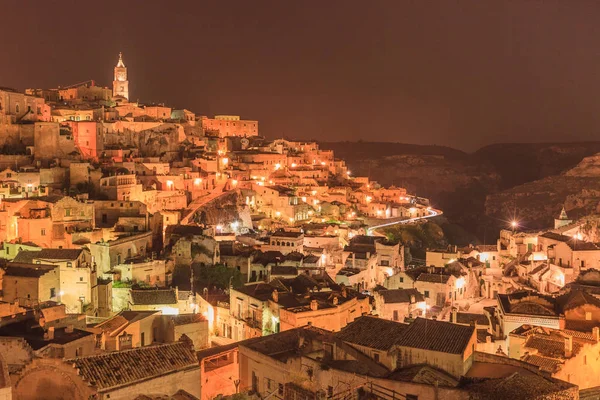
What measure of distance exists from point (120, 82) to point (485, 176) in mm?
93394

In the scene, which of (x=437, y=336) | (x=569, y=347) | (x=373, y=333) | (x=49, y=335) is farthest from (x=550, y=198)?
(x=49, y=335)

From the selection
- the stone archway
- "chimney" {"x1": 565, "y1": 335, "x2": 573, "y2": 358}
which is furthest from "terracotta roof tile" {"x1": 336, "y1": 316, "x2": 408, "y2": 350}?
the stone archway

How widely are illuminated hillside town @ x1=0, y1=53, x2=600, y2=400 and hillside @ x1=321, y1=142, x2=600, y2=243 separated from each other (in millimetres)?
35651

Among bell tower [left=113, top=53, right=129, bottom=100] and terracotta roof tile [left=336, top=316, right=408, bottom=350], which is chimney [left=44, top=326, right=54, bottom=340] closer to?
terracotta roof tile [left=336, top=316, right=408, bottom=350]

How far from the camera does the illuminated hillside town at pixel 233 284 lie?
1259 centimetres

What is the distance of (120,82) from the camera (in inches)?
2731

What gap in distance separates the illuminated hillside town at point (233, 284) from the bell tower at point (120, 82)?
9.59m

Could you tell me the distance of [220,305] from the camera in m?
24.2

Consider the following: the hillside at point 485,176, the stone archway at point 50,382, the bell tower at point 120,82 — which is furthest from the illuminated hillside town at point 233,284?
the hillside at point 485,176

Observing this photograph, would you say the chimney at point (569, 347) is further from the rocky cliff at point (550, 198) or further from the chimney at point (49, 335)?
the rocky cliff at point (550, 198)

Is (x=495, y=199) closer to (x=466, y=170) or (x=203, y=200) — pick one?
(x=466, y=170)

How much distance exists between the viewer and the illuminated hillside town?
12.6m

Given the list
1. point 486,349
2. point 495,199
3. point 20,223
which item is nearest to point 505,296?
point 486,349

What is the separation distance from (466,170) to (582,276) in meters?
108
